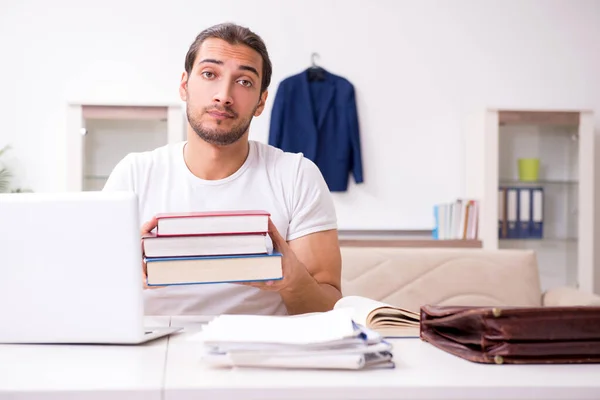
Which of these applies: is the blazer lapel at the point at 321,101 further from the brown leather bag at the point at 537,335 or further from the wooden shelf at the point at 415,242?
the brown leather bag at the point at 537,335

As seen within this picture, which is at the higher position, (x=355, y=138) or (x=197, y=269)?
(x=355, y=138)

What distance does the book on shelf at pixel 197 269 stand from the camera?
4.19ft

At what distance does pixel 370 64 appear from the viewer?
15.6 ft

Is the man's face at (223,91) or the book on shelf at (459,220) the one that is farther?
the book on shelf at (459,220)

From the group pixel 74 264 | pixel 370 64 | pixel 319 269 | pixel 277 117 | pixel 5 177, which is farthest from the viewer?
Result: pixel 370 64

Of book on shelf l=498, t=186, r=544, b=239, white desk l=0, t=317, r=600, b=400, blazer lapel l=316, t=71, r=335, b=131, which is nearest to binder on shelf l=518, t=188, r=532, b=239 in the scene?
book on shelf l=498, t=186, r=544, b=239

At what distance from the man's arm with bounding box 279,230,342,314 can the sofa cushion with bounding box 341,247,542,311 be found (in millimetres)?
573

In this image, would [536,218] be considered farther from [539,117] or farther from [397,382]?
[397,382]

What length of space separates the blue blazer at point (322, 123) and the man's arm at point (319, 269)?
8.54 feet

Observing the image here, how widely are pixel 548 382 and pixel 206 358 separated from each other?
431 millimetres

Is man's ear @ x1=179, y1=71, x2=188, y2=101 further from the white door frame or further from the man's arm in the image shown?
the white door frame

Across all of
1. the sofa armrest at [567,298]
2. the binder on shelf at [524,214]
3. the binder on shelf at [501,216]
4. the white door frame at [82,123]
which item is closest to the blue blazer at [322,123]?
the white door frame at [82,123]

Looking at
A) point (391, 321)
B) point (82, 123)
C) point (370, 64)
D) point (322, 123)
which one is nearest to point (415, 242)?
point (322, 123)

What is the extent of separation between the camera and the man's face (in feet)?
6.63
